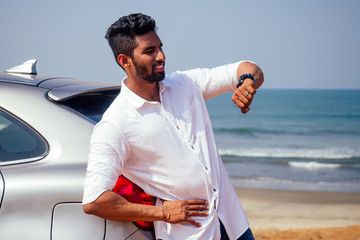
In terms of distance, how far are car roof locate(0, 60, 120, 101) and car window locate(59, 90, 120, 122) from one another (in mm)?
36

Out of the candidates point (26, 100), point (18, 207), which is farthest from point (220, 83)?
point (18, 207)

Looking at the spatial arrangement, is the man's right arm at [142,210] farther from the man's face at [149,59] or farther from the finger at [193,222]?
the man's face at [149,59]

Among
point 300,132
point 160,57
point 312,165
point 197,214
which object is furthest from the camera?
point 300,132

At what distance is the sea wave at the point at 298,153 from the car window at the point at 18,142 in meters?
14.8

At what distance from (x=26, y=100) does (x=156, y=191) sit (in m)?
0.80

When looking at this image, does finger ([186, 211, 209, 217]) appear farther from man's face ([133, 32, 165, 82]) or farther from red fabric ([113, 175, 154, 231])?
man's face ([133, 32, 165, 82])

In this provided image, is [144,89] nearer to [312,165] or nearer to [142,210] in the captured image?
[142,210]

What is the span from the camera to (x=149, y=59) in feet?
6.84

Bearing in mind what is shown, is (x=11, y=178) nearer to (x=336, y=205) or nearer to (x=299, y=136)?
(x=336, y=205)

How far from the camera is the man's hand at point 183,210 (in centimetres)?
193

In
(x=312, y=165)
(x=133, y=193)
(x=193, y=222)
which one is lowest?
(x=312, y=165)

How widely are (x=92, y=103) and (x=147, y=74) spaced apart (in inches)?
18.5

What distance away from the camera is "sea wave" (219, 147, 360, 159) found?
16578 millimetres

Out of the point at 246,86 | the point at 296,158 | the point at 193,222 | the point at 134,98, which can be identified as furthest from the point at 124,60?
the point at 296,158
